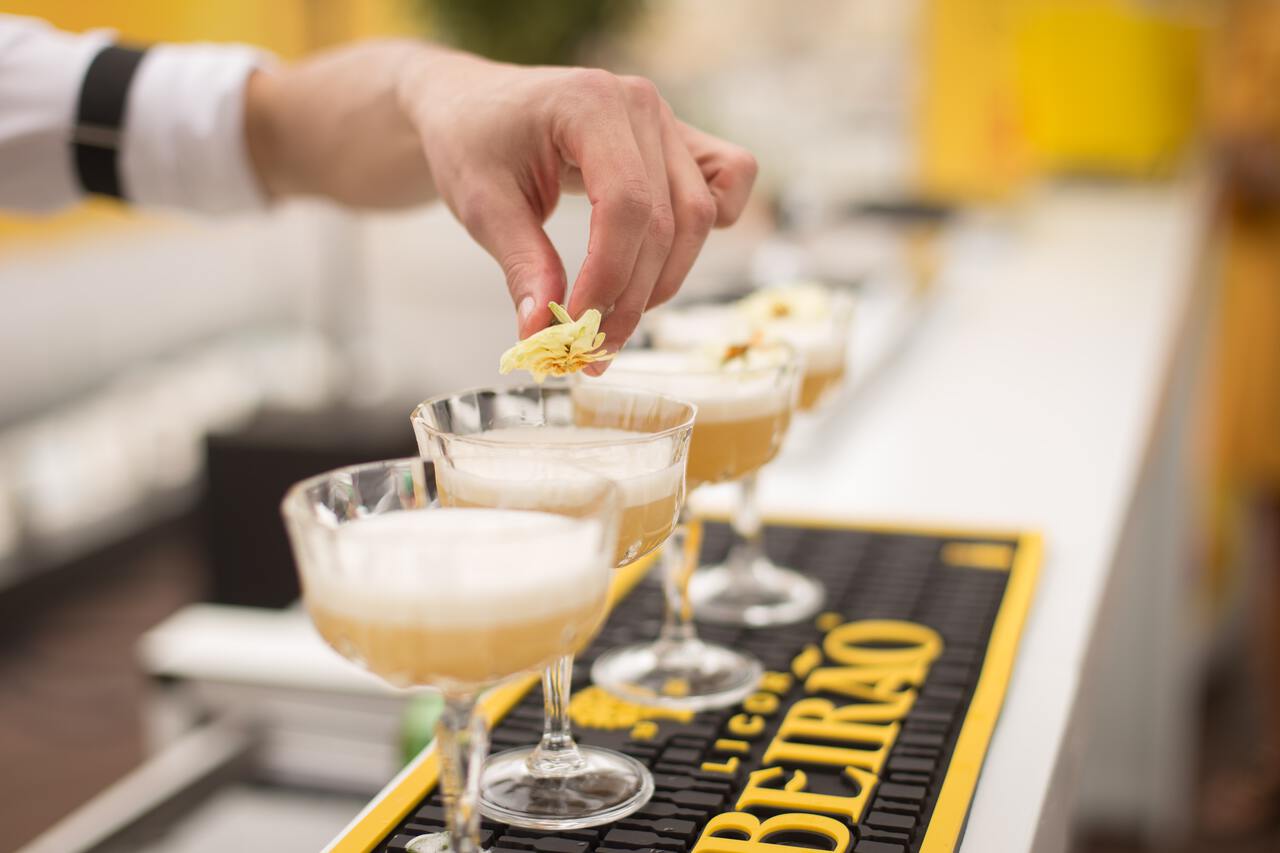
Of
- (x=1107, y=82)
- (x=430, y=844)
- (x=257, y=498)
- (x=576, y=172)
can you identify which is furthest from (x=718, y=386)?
(x=1107, y=82)

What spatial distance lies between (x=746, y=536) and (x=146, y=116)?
802mm

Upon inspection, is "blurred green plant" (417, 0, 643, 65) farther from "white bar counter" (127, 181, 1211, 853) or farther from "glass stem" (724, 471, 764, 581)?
"glass stem" (724, 471, 764, 581)

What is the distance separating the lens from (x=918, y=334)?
2.96m

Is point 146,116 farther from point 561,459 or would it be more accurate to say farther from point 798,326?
point 561,459

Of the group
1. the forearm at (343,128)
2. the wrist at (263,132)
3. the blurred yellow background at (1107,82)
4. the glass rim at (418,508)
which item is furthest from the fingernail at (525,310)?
the blurred yellow background at (1107,82)

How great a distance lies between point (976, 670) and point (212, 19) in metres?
3.49

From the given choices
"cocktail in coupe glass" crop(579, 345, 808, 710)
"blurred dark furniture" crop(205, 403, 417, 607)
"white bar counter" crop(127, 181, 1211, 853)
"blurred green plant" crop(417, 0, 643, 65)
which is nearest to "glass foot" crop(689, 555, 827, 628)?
"cocktail in coupe glass" crop(579, 345, 808, 710)

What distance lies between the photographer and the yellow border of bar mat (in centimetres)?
94

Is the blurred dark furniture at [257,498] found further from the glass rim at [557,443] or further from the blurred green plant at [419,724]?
the glass rim at [557,443]

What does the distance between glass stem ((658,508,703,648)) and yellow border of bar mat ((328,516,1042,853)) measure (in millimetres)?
145

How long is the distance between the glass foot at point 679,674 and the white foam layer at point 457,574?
45cm

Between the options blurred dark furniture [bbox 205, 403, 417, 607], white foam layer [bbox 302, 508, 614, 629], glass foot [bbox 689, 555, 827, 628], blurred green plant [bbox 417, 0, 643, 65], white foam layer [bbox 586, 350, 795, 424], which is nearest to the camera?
white foam layer [bbox 302, 508, 614, 629]

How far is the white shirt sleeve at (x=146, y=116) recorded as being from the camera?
152cm

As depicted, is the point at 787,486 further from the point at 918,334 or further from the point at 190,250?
the point at 190,250
